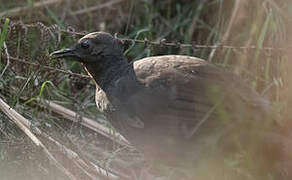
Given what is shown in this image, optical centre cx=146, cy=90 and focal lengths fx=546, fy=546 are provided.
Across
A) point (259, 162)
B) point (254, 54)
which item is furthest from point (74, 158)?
point (254, 54)

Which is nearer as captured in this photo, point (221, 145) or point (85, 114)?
point (221, 145)

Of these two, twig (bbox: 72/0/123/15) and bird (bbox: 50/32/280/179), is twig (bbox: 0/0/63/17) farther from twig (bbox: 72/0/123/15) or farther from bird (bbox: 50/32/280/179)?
bird (bbox: 50/32/280/179)

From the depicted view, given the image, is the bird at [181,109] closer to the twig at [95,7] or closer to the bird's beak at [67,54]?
the bird's beak at [67,54]

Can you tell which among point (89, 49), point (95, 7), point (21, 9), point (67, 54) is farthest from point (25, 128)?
point (95, 7)

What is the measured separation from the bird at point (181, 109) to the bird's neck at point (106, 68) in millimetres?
65

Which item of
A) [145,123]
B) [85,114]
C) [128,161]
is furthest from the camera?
[85,114]

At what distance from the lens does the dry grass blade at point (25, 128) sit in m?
3.82

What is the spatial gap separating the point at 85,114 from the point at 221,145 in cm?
160

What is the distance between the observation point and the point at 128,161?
4469 mm

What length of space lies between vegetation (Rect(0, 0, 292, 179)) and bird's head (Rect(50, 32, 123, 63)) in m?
0.27

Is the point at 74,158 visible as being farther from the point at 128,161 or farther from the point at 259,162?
the point at 259,162

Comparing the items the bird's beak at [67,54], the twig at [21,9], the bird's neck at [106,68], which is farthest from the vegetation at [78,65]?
the bird's neck at [106,68]

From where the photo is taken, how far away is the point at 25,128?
13.4 ft

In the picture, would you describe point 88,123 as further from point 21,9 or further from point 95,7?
point 95,7
